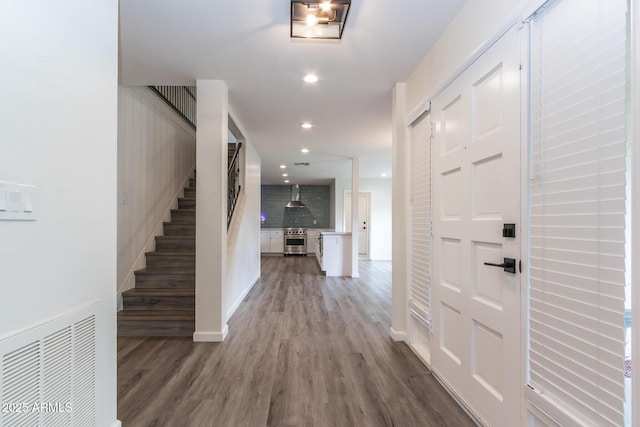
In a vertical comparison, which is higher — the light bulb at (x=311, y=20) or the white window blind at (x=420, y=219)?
the light bulb at (x=311, y=20)

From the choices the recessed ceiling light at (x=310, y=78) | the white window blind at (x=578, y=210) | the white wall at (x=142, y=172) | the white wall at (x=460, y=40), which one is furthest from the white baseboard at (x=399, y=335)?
the white wall at (x=142, y=172)

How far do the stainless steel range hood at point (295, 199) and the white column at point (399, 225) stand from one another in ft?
23.7

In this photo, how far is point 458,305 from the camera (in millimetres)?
1938

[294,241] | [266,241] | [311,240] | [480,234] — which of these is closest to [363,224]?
[311,240]

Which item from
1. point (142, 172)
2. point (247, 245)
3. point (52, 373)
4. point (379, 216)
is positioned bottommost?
point (52, 373)

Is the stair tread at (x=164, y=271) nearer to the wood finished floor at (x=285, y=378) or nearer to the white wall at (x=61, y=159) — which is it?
the wood finished floor at (x=285, y=378)

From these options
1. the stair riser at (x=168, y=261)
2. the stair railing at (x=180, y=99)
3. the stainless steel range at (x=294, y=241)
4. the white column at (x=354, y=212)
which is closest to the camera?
the stair riser at (x=168, y=261)

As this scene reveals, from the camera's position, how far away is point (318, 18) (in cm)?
196

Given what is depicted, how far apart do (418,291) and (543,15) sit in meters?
2.03

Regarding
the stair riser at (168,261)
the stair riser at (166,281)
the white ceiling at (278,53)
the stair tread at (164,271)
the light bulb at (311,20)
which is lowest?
the stair riser at (166,281)

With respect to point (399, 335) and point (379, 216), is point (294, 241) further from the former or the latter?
point (399, 335)

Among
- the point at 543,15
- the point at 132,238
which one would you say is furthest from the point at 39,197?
the point at 132,238

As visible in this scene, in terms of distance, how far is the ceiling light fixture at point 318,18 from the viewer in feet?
6.03

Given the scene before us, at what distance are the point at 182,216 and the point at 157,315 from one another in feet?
5.37
